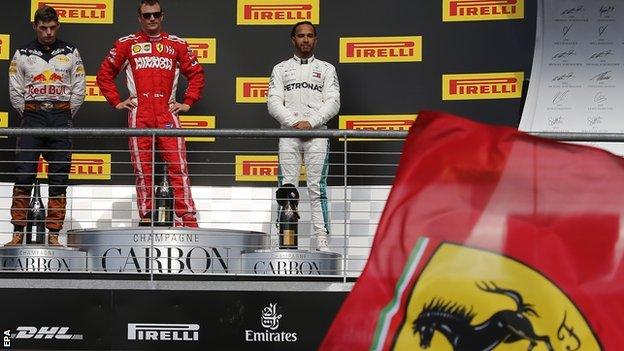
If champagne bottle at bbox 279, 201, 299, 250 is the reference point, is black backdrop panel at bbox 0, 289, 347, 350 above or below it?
below

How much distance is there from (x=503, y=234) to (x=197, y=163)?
18.3 feet

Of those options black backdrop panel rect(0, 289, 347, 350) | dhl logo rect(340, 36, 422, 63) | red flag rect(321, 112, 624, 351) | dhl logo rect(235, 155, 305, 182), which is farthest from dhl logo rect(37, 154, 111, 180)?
red flag rect(321, 112, 624, 351)

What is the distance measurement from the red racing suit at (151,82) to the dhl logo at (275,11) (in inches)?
52.2

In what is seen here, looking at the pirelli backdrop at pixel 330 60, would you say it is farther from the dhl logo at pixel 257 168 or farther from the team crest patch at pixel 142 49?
the team crest patch at pixel 142 49

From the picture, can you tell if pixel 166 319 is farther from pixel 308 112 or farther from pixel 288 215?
pixel 308 112

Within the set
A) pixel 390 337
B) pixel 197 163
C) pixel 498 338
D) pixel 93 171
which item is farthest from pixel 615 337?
pixel 93 171

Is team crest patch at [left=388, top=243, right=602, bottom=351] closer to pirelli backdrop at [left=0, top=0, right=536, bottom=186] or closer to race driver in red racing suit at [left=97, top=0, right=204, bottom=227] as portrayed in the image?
race driver in red racing suit at [left=97, top=0, right=204, bottom=227]

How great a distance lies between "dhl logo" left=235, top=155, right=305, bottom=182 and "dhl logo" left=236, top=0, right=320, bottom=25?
3.26 feet

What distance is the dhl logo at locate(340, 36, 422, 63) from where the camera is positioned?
912 centimetres

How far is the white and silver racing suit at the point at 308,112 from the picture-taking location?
25.4ft

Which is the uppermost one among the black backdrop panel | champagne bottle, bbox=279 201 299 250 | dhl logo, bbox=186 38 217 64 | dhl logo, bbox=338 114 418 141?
dhl logo, bbox=186 38 217 64

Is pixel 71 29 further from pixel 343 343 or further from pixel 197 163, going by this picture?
pixel 343 343
